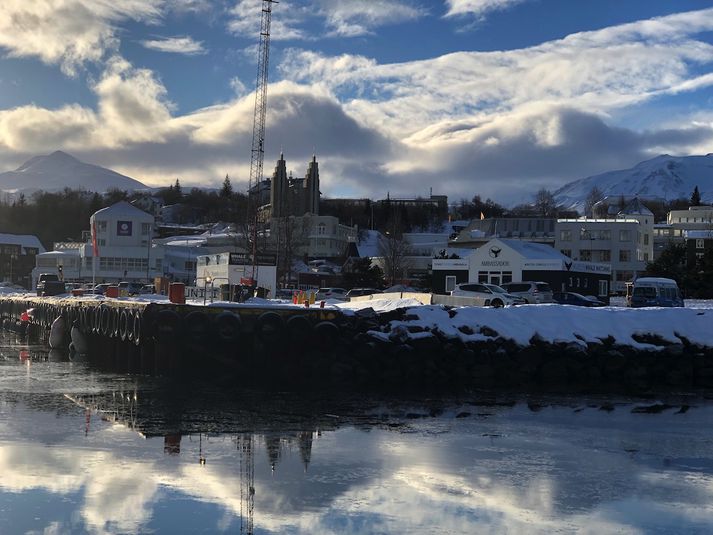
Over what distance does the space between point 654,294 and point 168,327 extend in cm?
3119

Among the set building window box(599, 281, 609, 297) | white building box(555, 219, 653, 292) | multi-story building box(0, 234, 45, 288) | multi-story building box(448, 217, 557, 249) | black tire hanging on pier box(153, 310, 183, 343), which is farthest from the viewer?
multi-story building box(0, 234, 45, 288)

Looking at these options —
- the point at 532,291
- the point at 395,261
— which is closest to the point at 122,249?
the point at 395,261

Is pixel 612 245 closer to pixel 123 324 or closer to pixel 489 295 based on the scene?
pixel 489 295

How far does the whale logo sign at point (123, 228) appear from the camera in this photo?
117m

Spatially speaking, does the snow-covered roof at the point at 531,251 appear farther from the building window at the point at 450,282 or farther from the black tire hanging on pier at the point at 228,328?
the black tire hanging on pier at the point at 228,328

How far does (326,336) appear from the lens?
35.4 m

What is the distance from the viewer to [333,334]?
35.4m

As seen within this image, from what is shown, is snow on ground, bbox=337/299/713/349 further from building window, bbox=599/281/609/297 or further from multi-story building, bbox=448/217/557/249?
multi-story building, bbox=448/217/557/249

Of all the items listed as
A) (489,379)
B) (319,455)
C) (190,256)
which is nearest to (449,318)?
(489,379)

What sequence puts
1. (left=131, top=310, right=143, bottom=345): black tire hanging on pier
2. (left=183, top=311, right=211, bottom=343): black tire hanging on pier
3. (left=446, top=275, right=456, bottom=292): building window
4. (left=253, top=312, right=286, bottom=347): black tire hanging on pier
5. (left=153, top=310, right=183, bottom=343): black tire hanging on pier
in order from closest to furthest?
(left=253, top=312, right=286, bottom=347): black tire hanging on pier, (left=183, top=311, right=211, bottom=343): black tire hanging on pier, (left=153, top=310, right=183, bottom=343): black tire hanging on pier, (left=131, top=310, right=143, bottom=345): black tire hanging on pier, (left=446, top=275, right=456, bottom=292): building window

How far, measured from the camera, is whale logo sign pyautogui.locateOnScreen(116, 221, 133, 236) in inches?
4596

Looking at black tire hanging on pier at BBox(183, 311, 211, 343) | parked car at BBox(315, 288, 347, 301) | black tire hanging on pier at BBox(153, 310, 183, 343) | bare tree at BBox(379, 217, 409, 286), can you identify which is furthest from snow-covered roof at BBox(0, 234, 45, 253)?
black tire hanging on pier at BBox(183, 311, 211, 343)

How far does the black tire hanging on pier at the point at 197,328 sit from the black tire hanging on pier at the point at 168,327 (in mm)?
345

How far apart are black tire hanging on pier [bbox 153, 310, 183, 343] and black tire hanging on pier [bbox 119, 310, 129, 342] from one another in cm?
391
